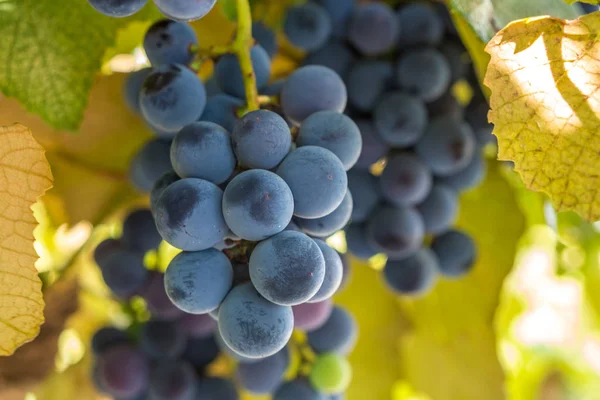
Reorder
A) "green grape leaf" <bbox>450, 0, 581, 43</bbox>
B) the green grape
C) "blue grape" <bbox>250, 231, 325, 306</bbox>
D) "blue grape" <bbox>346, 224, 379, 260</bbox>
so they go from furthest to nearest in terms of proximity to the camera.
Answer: "blue grape" <bbox>346, 224, 379, 260</bbox> < the green grape < "green grape leaf" <bbox>450, 0, 581, 43</bbox> < "blue grape" <bbox>250, 231, 325, 306</bbox>

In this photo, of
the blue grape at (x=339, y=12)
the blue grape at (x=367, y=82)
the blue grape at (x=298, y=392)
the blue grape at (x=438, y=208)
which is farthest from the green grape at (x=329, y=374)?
the blue grape at (x=339, y=12)

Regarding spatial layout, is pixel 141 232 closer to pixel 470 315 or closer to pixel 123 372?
pixel 123 372

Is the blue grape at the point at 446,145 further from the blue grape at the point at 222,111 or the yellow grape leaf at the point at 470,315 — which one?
the blue grape at the point at 222,111

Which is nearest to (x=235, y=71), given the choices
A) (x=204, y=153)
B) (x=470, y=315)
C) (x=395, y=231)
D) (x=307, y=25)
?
(x=204, y=153)

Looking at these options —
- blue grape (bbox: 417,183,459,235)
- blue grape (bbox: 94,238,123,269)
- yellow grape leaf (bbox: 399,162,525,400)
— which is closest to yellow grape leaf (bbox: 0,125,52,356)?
blue grape (bbox: 94,238,123,269)

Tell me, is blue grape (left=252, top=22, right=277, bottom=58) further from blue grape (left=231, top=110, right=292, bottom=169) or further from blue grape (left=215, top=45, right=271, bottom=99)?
blue grape (left=231, top=110, right=292, bottom=169)

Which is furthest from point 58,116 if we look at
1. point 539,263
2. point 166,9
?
point 539,263

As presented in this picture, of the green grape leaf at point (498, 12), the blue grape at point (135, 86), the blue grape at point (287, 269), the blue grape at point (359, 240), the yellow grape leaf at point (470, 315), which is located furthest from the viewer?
the yellow grape leaf at point (470, 315)
